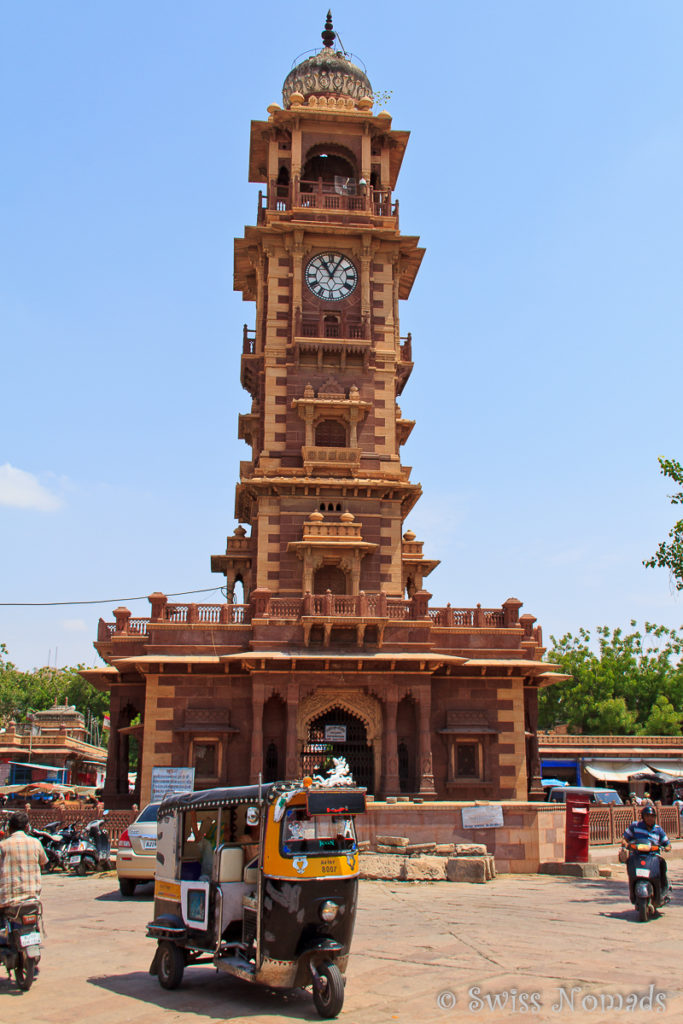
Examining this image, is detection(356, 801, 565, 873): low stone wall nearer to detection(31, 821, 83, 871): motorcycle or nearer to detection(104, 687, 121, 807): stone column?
detection(31, 821, 83, 871): motorcycle

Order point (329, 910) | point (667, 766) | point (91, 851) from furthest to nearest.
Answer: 1. point (667, 766)
2. point (91, 851)
3. point (329, 910)

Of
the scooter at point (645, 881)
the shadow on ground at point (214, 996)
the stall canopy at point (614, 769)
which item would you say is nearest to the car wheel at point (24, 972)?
the shadow on ground at point (214, 996)

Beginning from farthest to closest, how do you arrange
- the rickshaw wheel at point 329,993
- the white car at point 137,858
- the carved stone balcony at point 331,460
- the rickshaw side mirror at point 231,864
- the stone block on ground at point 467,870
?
the carved stone balcony at point 331,460
the stone block on ground at point 467,870
the white car at point 137,858
the rickshaw side mirror at point 231,864
the rickshaw wheel at point 329,993

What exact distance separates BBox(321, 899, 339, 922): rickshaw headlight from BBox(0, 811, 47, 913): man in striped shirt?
11.5ft

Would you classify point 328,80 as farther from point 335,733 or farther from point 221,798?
point 221,798

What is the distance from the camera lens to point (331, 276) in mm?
36156

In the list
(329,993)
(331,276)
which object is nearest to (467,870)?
(329,993)

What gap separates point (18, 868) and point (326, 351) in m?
26.2

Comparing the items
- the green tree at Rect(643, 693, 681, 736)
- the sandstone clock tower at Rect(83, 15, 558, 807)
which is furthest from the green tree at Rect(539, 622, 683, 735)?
the sandstone clock tower at Rect(83, 15, 558, 807)

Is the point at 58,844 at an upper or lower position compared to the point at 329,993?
lower

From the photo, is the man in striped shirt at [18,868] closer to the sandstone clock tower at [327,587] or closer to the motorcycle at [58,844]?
the motorcycle at [58,844]

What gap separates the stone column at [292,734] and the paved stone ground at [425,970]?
37.9ft

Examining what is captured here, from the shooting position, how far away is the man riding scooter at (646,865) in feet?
47.8

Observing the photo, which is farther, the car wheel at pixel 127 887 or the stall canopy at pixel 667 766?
the stall canopy at pixel 667 766
